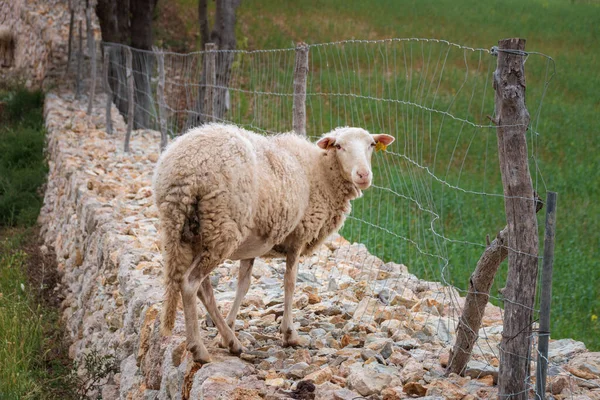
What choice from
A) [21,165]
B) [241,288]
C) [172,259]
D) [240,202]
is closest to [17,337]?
[241,288]

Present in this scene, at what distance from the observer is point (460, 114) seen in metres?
21.4

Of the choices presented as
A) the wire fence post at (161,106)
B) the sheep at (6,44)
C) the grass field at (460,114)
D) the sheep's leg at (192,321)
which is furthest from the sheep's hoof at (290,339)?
the sheep at (6,44)

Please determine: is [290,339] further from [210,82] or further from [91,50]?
[91,50]

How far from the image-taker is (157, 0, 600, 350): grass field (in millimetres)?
9109

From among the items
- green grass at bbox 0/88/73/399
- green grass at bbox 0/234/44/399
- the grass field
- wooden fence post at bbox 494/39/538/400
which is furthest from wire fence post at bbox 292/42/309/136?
wooden fence post at bbox 494/39/538/400

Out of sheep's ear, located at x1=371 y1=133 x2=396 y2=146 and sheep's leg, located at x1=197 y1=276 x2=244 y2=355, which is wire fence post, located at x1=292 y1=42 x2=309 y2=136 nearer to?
sheep's ear, located at x1=371 y1=133 x2=396 y2=146

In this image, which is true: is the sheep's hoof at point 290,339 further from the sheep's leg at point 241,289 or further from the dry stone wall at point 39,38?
the dry stone wall at point 39,38

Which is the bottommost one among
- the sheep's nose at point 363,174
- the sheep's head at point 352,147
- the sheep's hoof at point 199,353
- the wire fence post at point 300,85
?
the sheep's hoof at point 199,353

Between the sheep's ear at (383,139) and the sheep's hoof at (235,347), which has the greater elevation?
the sheep's ear at (383,139)

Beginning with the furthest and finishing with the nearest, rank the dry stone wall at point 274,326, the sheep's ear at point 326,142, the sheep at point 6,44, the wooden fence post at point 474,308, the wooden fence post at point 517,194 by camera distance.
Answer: the sheep at point 6,44, the sheep's ear at point 326,142, the dry stone wall at point 274,326, the wooden fence post at point 474,308, the wooden fence post at point 517,194

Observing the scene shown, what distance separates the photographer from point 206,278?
4.90m

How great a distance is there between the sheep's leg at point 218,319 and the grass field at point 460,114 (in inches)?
56.4

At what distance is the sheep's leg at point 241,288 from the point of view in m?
5.17

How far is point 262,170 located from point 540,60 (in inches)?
881
